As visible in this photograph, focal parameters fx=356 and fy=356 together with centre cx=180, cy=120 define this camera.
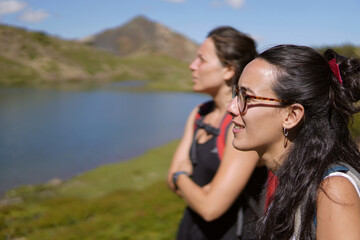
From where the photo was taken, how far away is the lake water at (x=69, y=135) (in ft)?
53.9

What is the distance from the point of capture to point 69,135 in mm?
22469

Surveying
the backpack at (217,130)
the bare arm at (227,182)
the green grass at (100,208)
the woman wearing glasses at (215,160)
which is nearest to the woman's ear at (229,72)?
the woman wearing glasses at (215,160)

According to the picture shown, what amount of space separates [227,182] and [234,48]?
49.9 inches

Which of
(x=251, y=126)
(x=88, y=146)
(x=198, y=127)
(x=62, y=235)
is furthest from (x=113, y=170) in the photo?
(x=251, y=126)

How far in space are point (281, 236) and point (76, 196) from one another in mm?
12171

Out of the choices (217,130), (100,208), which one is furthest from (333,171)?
(100,208)

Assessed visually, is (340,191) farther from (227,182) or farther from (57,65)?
(57,65)

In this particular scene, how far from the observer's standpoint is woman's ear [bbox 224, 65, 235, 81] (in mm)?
3244

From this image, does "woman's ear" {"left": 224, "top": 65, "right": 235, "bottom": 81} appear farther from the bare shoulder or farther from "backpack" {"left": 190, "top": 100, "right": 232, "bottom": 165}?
the bare shoulder

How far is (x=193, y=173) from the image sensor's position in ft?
10.5

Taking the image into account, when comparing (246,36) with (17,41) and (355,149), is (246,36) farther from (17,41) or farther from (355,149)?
(17,41)

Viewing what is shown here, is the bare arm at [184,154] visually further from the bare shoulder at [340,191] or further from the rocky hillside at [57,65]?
the rocky hillside at [57,65]

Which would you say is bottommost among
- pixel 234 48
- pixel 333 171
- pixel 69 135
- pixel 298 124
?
pixel 69 135

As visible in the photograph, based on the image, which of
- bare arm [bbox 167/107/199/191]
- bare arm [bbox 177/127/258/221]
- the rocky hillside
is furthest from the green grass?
the rocky hillside
